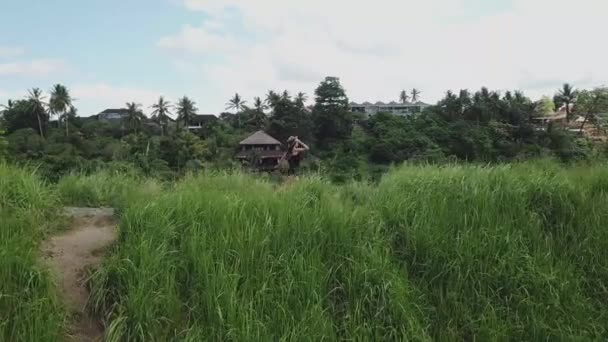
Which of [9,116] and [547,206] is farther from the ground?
[9,116]

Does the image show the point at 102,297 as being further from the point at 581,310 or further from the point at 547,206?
the point at 547,206

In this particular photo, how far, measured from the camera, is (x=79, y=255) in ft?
11.7

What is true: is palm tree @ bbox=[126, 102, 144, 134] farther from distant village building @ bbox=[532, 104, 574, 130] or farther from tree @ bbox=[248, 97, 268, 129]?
distant village building @ bbox=[532, 104, 574, 130]

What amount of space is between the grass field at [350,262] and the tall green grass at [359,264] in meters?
0.01

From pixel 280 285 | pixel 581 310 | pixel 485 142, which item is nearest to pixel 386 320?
pixel 280 285

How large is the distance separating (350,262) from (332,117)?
152 feet

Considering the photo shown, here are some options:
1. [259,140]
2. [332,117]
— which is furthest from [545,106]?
[259,140]

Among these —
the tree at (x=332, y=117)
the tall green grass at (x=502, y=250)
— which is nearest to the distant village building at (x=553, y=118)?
the tree at (x=332, y=117)

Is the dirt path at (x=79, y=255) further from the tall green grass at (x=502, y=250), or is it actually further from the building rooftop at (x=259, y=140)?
the building rooftop at (x=259, y=140)

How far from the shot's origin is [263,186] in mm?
4660

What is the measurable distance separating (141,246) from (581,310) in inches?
133

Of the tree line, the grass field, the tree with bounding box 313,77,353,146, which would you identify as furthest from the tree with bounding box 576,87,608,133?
the grass field

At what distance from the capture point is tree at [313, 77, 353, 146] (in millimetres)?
49094

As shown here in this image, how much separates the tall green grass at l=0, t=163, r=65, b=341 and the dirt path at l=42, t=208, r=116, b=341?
0.40 ft
